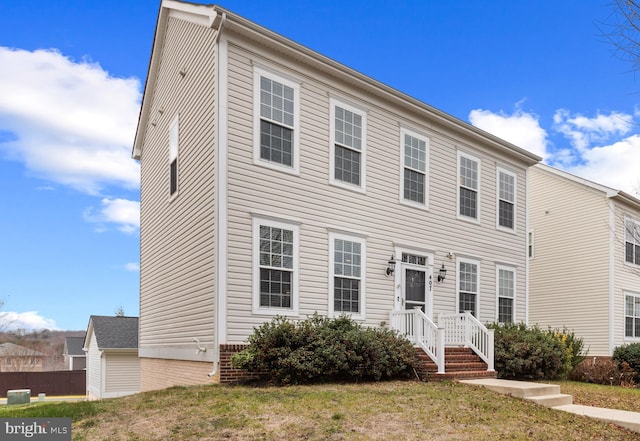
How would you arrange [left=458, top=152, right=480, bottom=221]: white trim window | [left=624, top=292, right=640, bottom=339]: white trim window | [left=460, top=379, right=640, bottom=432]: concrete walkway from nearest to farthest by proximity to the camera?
1. [left=460, top=379, right=640, bottom=432]: concrete walkway
2. [left=458, top=152, right=480, bottom=221]: white trim window
3. [left=624, top=292, right=640, bottom=339]: white trim window

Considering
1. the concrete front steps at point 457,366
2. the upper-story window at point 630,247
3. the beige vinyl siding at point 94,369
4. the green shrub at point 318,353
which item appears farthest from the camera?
the beige vinyl siding at point 94,369

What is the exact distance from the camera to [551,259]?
80.0 ft

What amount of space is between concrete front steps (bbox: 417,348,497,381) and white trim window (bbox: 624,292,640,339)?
483 inches

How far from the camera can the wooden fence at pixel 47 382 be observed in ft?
103

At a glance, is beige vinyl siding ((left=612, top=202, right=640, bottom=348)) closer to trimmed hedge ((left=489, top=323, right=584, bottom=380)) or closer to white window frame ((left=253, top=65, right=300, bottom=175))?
trimmed hedge ((left=489, top=323, right=584, bottom=380))

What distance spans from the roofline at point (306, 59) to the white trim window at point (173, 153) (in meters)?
2.78

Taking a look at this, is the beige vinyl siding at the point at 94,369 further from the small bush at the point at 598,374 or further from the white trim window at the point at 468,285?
the small bush at the point at 598,374

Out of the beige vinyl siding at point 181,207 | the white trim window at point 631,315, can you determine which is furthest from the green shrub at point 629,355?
the beige vinyl siding at point 181,207

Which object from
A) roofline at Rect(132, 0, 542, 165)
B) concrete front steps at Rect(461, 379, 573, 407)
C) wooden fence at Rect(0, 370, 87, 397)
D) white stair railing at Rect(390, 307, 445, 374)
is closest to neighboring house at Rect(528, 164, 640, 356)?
roofline at Rect(132, 0, 542, 165)

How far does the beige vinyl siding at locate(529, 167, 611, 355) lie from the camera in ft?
74.6

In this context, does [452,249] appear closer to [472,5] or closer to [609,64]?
[472,5]

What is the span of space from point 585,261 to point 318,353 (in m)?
16.6

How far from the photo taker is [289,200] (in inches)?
502

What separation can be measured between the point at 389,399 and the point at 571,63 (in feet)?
29.6
